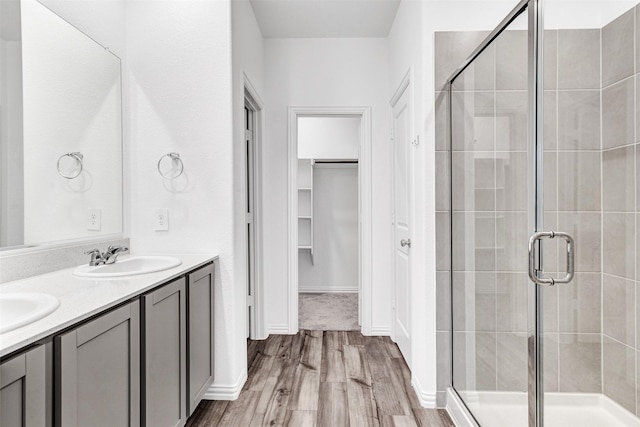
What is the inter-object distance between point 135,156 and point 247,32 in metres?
1.22

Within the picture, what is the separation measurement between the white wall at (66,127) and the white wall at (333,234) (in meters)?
2.94

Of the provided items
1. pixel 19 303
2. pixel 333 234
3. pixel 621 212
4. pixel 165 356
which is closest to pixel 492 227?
pixel 621 212

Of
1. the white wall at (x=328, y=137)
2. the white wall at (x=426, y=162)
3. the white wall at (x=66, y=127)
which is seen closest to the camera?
the white wall at (x=66, y=127)

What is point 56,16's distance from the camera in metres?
1.77

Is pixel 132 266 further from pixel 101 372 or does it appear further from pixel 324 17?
pixel 324 17

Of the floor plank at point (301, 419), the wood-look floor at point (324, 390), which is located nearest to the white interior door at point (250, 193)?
the wood-look floor at point (324, 390)

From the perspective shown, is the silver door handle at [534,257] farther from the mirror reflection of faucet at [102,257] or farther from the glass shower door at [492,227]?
the mirror reflection of faucet at [102,257]

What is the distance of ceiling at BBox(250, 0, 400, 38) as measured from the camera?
9.22 feet

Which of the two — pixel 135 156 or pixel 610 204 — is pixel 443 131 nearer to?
pixel 610 204

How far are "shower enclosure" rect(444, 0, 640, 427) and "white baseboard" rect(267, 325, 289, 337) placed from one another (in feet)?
5.94

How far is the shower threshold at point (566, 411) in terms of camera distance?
153 cm

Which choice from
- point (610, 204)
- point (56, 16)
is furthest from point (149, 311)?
point (610, 204)

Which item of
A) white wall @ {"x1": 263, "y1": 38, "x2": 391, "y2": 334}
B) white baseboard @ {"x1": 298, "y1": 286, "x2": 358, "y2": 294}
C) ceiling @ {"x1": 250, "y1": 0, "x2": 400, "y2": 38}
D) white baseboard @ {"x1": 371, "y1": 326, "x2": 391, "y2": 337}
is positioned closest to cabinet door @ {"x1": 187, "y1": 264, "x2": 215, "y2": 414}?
white wall @ {"x1": 263, "y1": 38, "x2": 391, "y2": 334}

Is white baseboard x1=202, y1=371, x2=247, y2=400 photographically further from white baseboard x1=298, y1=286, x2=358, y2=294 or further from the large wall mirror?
white baseboard x1=298, y1=286, x2=358, y2=294
